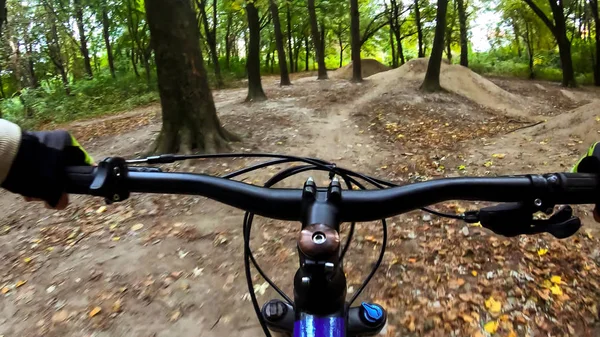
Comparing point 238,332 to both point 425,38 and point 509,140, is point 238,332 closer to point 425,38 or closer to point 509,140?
point 509,140

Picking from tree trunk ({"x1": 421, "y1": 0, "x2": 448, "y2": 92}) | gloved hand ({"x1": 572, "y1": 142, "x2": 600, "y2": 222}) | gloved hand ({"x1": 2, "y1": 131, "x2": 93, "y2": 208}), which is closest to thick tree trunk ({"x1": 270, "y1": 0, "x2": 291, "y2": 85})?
tree trunk ({"x1": 421, "y1": 0, "x2": 448, "y2": 92})

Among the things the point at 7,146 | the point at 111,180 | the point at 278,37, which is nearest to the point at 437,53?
the point at 278,37

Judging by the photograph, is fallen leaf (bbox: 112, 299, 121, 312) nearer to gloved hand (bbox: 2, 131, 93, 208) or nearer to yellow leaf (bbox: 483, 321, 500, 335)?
gloved hand (bbox: 2, 131, 93, 208)

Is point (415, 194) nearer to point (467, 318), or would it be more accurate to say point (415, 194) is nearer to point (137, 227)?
point (467, 318)

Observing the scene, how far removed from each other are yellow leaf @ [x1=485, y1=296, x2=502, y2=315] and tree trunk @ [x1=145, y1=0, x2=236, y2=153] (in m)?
4.96

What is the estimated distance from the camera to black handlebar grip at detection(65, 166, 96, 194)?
138 centimetres

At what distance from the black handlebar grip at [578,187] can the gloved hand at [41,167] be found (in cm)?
154

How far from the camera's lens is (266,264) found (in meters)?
4.44

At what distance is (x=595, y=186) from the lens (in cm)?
128

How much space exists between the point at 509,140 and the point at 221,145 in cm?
553

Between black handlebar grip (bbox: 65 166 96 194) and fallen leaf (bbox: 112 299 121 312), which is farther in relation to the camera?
fallen leaf (bbox: 112 299 121 312)

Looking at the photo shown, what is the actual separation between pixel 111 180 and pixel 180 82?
19.8 feet

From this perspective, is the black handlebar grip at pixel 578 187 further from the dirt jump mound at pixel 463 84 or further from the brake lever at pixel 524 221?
the dirt jump mound at pixel 463 84

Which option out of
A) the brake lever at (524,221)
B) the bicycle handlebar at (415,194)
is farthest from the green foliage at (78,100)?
the brake lever at (524,221)
